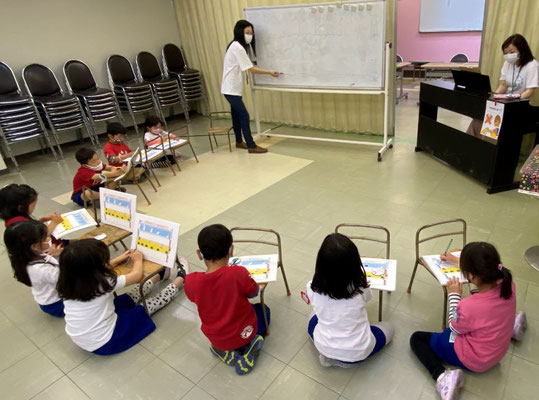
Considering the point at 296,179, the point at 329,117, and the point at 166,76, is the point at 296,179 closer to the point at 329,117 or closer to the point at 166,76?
the point at 329,117

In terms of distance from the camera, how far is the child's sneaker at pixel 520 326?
189 cm

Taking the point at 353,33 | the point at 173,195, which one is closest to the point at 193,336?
the point at 173,195

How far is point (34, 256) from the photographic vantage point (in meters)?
2.01

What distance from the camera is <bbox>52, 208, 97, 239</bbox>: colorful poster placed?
8.29 ft

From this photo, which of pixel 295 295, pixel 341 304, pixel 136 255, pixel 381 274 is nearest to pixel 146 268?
pixel 136 255

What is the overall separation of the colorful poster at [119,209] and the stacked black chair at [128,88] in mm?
3954

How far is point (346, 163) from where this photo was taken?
4.45m

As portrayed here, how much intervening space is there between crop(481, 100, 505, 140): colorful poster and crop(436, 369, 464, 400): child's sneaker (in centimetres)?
234

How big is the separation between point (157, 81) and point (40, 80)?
69.8 inches

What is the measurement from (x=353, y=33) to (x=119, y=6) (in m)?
4.32

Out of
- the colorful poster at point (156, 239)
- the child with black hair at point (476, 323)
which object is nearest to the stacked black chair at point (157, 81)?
the colorful poster at point (156, 239)

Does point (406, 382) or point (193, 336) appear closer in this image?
point (406, 382)

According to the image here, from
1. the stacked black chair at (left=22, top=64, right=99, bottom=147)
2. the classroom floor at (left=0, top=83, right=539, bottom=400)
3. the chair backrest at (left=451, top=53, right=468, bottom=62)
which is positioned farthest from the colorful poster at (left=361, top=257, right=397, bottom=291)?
the chair backrest at (left=451, top=53, right=468, bottom=62)

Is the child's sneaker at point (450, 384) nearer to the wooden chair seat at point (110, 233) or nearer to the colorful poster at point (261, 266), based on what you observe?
the colorful poster at point (261, 266)
